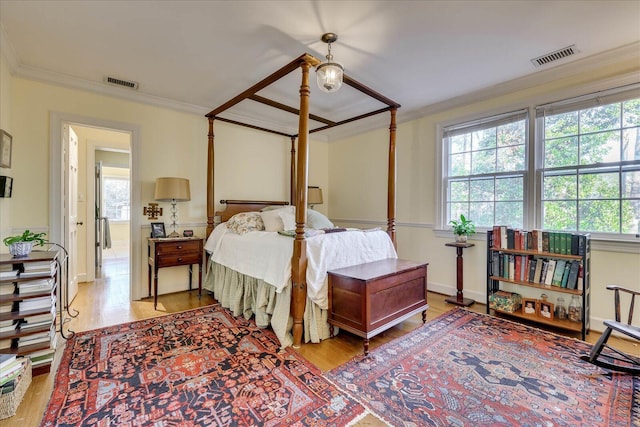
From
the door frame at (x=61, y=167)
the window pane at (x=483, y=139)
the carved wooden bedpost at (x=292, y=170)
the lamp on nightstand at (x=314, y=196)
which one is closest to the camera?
the door frame at (x=61, y=167)

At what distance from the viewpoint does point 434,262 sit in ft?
12.5

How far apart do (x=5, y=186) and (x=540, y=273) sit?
4919 millimetres

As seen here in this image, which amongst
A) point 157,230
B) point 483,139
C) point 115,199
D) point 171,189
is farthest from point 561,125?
point 115,199

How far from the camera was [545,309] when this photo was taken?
2.70 metres

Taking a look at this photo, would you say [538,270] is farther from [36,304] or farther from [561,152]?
[36,304]

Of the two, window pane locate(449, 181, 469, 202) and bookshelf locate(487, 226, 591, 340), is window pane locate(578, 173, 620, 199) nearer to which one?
bookshelf locate(487, 226, 591, 340)

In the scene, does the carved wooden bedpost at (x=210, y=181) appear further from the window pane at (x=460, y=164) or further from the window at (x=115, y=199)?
the window at (x=115, y=199)

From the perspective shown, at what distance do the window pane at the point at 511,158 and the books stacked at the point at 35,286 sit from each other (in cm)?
431

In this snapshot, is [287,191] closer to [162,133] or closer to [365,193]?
[365,193]

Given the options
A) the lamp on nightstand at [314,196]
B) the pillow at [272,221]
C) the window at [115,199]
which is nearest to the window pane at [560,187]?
the pillow at [272,221]

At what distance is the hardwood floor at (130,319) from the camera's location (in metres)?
1.58

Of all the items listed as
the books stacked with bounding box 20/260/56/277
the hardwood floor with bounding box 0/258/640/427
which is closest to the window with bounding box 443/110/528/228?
the hardwood floor with bounding box 0/258/640/427

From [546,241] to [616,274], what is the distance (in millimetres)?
614

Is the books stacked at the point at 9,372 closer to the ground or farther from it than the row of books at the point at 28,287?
closer to the ground
